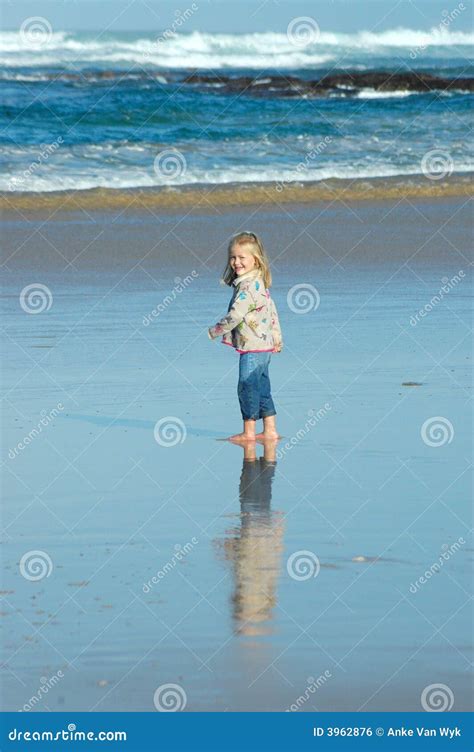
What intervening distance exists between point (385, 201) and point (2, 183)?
472 centimetres

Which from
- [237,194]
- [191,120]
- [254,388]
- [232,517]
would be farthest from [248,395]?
[191,120]

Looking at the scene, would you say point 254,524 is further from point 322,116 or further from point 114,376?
point 322,116

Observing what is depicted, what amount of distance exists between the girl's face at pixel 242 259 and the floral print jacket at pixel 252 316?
0.04 metres

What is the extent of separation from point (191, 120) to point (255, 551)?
19504 millimetres

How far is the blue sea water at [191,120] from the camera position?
19.2 meters

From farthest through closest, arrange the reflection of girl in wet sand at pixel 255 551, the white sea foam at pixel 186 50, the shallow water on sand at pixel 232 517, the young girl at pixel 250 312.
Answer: the white sea foam at pixel 186 50 < the young girl at pixel 250 312 < the reflection of girl in wet sand at pixel 255 551 < the shallow water on sand at pixel 232 517

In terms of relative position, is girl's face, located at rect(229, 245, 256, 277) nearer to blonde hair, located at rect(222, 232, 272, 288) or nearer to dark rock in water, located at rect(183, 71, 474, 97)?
blonde hair, located at rect(222, 232, 272, 288)

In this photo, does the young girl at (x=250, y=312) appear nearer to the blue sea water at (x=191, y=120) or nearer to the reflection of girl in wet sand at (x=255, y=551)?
the reflection of girl in wet sand at (x=255, y=551)

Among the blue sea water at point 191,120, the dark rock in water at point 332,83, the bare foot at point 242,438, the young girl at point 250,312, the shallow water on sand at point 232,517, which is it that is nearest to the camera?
the shallow water on sand at point 232,517

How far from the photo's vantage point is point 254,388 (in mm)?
7320

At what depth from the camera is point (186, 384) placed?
8.17 metres

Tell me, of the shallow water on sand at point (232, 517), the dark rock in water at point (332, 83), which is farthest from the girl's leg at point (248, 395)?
the dark rock in water at point (332, 83)
